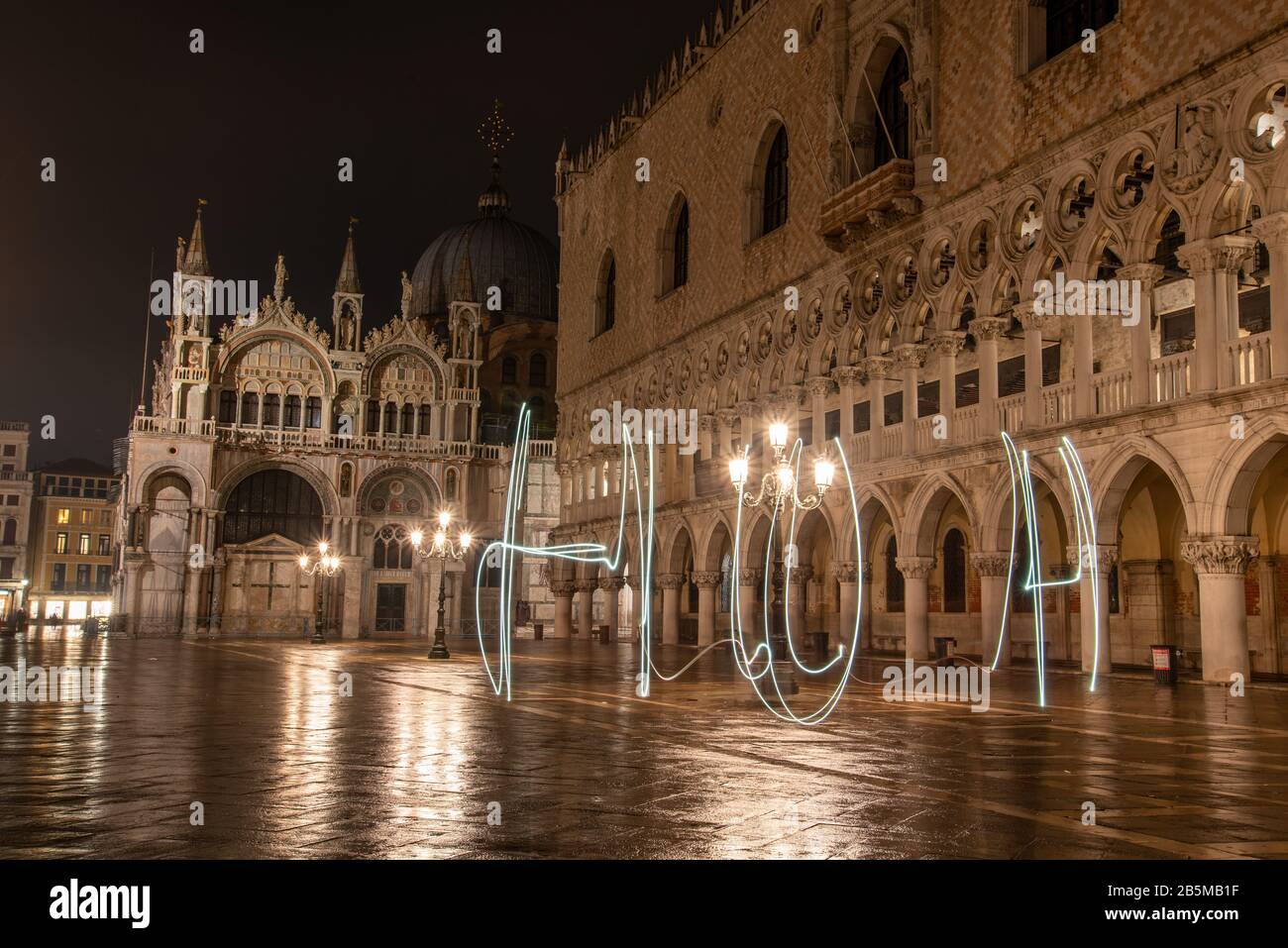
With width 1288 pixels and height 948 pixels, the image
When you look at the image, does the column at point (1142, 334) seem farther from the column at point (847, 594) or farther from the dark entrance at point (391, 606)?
the dark entrance at point (391, 606)

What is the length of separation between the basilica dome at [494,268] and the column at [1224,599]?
48250mm

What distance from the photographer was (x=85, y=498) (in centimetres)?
7944

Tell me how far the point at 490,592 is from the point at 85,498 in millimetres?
41572

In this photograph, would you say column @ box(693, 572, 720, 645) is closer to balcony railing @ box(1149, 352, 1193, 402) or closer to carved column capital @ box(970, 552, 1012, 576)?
carved column capital @ box(970, 552, 1012, 576)

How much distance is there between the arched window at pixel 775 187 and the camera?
2989cm

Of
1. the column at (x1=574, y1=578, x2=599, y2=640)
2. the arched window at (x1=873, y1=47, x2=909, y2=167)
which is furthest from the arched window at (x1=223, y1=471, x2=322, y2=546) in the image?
the arched window at (x1=873, y1=47, x2=909, y2=167)

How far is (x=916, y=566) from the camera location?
2295cm

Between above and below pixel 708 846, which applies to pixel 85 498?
above

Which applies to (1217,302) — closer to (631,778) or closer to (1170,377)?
(1170,377)

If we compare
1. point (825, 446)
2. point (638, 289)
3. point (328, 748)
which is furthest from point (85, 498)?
point (328, 748)

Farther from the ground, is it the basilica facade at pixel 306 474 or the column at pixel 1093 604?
the basilica facade at pixel 306 474

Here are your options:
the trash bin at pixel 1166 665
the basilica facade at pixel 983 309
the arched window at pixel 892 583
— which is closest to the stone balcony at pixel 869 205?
the basilica facade at pixel 983 309
